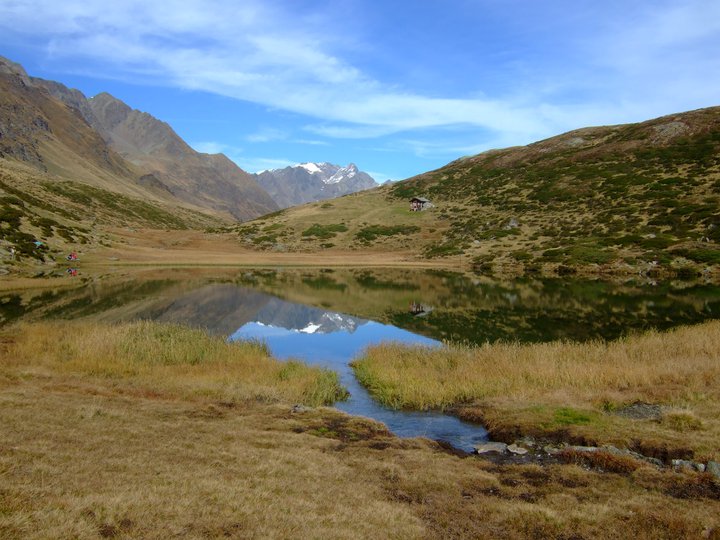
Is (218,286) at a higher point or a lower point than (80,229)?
lower

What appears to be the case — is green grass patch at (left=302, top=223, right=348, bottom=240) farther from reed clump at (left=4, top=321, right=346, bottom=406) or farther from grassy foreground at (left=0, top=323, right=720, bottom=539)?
grassy foreground at (left=0, top=323, right=720, bottom=539)

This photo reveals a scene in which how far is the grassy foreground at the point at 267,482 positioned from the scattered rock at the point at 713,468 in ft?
1.63

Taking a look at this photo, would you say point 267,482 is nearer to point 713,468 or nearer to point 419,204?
point 713,468

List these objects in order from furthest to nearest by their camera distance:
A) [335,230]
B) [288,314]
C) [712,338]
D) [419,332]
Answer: [335,230], [288,314], [419,332], [712,338]

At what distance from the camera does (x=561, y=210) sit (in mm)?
119125

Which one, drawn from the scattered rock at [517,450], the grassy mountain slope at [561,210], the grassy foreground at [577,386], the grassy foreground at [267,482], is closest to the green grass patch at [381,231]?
the grassy mountain slope at [561,210]

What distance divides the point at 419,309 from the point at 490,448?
36.4 metres

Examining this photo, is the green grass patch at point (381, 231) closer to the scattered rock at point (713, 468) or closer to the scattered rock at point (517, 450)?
the scattered rock at point (517, 450)

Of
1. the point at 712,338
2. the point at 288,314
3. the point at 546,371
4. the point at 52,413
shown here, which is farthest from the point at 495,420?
the point at 288,314

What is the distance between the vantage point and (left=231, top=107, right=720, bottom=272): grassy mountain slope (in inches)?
3533

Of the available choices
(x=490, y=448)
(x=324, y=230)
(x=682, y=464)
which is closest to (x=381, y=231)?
(x=324, y=230)

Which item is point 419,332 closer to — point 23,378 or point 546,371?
point 546,371

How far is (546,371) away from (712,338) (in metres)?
12.3

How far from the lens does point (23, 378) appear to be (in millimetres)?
22250
